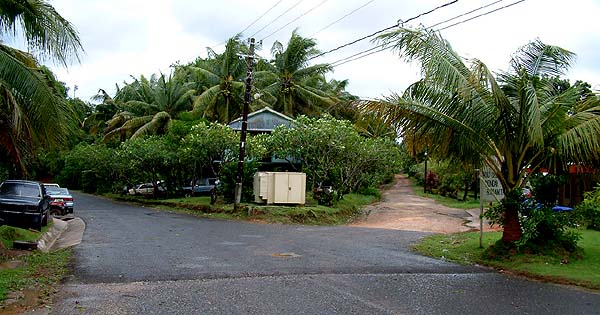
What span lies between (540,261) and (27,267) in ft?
34.4

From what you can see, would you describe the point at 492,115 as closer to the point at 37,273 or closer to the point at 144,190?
the point at 37,273

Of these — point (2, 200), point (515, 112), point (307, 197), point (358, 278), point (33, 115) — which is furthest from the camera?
point (307, 197)

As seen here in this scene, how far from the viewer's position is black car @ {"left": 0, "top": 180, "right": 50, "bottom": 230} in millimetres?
16297

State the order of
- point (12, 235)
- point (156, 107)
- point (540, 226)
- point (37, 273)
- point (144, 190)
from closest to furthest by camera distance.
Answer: point (37, 273) < point (540, 226) < point (12, 235) < point (156, 107) < point (144, 190)

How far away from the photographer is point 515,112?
40.5ft

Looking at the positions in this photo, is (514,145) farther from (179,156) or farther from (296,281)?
(179,156)

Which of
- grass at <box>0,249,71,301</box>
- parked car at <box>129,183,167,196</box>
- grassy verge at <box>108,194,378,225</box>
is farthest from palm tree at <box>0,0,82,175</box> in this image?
parked car at <box>129,183,167,196</box>

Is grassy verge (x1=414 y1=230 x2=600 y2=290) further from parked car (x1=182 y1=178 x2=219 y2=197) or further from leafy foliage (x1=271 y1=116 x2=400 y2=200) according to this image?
parked car (x1=182 y1=178 x2=219 y2=197)

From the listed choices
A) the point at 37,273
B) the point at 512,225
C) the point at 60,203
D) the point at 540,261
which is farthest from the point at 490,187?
the point at 60,203

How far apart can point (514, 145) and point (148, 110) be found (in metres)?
35.3

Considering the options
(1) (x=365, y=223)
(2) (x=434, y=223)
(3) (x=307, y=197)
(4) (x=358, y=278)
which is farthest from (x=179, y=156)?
(4) (x=358, y=278)

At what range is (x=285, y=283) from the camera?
9578 mm

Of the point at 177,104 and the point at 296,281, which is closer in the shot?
the point at 296,281

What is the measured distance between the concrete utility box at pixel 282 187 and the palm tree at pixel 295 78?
14494 millimetres
